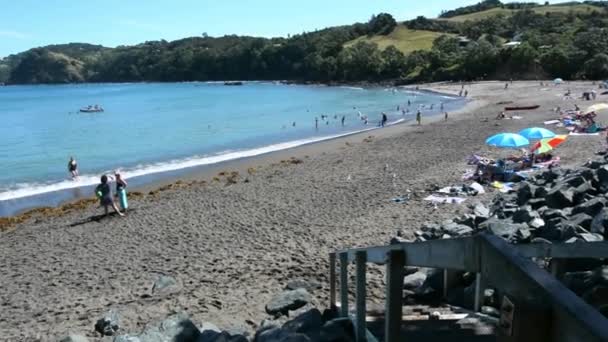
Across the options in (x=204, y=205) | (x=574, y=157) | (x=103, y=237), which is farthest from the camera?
(x=574, y=157)

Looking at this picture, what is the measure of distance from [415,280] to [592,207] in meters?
2.92

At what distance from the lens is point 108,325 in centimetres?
829

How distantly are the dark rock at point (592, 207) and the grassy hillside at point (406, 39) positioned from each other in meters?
132

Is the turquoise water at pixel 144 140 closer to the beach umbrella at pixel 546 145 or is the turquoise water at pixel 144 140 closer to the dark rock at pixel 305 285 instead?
the dark rock at pixel 305 285

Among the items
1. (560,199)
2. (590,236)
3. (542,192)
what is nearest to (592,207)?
(560,199)

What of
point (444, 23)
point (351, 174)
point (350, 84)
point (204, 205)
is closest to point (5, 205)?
point (204, 205)

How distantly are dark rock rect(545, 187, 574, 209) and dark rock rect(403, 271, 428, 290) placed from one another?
10.1 feet

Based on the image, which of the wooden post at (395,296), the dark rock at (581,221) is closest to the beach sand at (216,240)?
the dark rock at (581,221)

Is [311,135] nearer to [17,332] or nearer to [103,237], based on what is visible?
[103,237]

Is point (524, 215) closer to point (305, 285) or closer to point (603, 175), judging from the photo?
point (603, 175)

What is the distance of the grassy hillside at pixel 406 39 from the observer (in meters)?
141

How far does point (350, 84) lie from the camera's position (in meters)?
129

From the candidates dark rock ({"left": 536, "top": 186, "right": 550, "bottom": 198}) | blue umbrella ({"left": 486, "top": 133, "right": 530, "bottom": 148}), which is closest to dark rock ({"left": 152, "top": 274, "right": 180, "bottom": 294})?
dark rock ({"left": 536, "top": 186, "right": 550, "bottom": 198})

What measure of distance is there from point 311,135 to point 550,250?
40.0m
